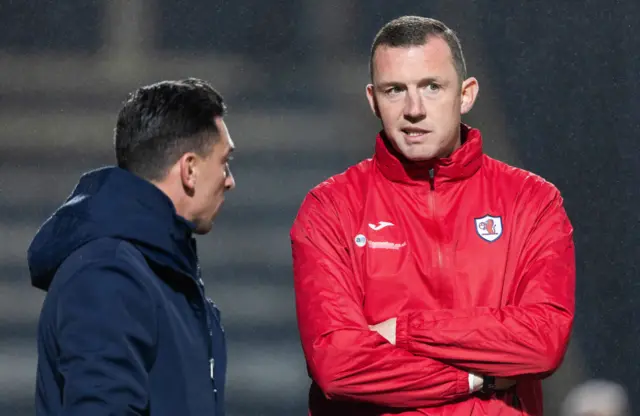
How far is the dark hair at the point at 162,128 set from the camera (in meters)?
1.78

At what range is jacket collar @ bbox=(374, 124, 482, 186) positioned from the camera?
2.11 meters

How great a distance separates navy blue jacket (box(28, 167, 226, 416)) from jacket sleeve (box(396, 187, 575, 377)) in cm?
37

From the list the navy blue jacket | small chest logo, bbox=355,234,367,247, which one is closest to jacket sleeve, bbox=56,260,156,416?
the navy blue jacket

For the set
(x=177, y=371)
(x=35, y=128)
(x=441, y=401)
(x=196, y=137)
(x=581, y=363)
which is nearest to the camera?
(x=177, y=371)

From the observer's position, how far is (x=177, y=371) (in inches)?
66.7

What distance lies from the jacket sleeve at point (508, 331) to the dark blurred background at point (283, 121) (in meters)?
2.29

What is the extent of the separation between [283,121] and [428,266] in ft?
9.86

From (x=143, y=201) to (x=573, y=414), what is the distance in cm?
244

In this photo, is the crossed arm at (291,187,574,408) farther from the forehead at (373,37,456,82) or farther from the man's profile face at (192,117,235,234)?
the forehead at (373,37,456,82)

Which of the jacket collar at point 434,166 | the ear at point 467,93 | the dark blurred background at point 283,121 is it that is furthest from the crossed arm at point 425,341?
the dark blurred background at point 283,121

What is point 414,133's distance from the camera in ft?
6.91

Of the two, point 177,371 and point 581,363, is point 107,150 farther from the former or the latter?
point 177,371

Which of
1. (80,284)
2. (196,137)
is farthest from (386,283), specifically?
(80,284)

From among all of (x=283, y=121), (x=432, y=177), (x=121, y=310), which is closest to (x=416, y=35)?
(x=432, y=177)
